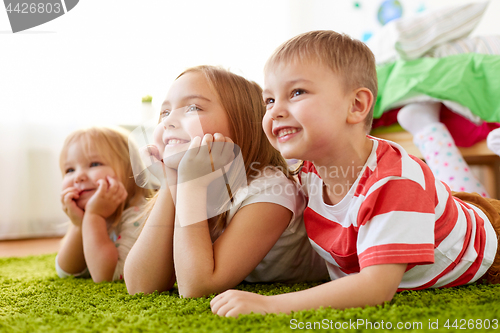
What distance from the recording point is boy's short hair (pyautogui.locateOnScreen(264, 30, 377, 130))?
2.13 ft

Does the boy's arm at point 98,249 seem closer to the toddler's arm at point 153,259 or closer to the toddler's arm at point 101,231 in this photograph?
the toddler's arm at point 101,231

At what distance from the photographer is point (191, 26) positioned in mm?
2609

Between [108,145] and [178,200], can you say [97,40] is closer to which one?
[108,145]

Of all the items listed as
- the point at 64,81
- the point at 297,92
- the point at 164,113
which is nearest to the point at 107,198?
the point at 164,113

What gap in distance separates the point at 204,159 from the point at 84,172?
51 centimetres

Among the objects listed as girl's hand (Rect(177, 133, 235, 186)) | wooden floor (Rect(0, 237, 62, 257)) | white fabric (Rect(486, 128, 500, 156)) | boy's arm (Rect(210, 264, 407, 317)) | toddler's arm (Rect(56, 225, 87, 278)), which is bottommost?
wooden floor (Rect(0, 237, 62, 257))

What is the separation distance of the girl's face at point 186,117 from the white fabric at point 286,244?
0.13 metres

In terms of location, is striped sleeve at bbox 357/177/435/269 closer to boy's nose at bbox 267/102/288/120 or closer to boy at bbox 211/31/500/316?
boy at bbox 211/31/500/316

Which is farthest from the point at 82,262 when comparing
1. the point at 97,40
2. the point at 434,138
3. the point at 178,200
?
the point at 97,40

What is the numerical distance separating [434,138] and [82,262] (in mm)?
1078

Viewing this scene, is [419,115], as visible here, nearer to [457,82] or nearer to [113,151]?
[457,82]

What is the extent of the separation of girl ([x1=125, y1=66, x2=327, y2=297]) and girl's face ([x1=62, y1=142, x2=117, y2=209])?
1.01 feet

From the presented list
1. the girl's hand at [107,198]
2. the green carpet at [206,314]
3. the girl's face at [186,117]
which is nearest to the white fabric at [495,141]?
the green carpet at [206,314]

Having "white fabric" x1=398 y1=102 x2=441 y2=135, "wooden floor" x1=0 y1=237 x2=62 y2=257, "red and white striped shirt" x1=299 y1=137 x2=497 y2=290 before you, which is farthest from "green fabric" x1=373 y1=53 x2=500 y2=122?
"wooden floor" x1=0 y1=237 x2=62 y2=257
